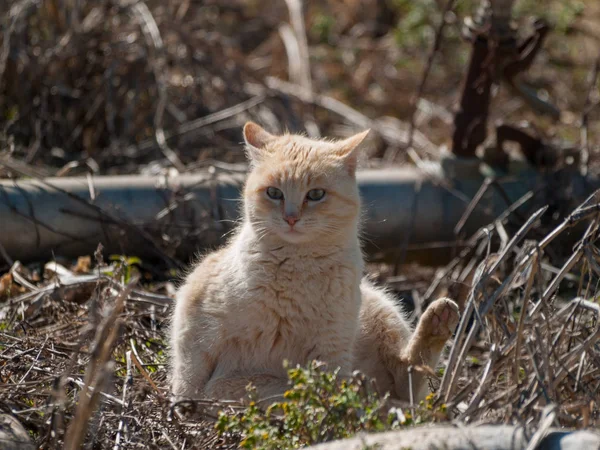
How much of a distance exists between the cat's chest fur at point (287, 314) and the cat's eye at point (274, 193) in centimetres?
24

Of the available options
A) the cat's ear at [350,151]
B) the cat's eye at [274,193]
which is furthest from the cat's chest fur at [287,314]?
the cat's ear at [350,151]

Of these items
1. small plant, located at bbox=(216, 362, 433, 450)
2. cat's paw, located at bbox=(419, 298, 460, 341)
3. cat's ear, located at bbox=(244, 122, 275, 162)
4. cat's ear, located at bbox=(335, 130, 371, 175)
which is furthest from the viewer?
cat's ear, located at bbox=(244, 122, 275, 162)

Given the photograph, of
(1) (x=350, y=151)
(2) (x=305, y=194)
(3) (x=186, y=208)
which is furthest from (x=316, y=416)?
(3) (x=186, y=208)

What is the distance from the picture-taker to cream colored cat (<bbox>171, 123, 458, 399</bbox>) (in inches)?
116

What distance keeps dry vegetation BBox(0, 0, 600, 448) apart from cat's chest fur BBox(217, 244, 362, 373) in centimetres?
35

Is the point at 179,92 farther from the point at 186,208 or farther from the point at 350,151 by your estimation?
the point at 350,151

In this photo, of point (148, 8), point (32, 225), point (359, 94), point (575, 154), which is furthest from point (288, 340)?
point (359, 94)

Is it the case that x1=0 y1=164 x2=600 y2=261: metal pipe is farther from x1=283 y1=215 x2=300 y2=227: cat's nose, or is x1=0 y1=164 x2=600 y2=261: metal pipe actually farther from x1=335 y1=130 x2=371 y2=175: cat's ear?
x1=283 y1=215 x2=300 y2=227: cat's nose

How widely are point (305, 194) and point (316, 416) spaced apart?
0.98 meters

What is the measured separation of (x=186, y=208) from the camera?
4.61 metres

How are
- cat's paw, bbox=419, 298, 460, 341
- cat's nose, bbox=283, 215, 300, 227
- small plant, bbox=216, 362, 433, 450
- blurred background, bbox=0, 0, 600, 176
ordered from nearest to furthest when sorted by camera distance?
small plant, bbox=216, 362, 433, 450 → cat's nose, bbox=283, 215, 300, 227 → cat's paw, bbox=419, 298, 460, 341 → blurred background, bbox=0, 0, 600, 176

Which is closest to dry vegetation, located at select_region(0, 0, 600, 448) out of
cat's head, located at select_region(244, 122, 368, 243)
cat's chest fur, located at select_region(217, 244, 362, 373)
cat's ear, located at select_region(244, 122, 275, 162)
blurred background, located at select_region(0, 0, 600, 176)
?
blurred background, located at select_region(0, 0, 600, 176)

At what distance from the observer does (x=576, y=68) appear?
8461 mm

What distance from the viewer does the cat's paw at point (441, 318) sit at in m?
3.03
